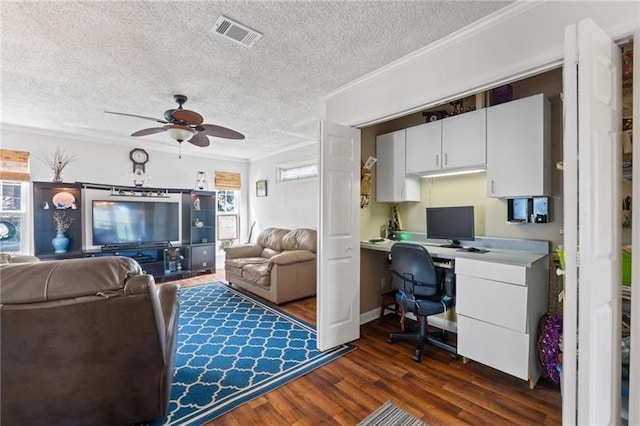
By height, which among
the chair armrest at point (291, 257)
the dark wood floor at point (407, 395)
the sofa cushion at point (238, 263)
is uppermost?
the chair armrest at point (291, 257)

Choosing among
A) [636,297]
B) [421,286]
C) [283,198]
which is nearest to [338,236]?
[421,286]

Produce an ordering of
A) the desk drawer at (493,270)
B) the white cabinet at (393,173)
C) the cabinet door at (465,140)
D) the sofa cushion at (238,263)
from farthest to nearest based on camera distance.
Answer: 1. the sofa cushion at (238,263)
2. the white cabinet at (393,173)
3. the cabinet door at (465,140)
4. the desk drawer at (493,270)

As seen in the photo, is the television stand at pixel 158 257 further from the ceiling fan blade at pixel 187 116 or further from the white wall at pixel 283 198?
the ceiling fan blade at pixel 187 116

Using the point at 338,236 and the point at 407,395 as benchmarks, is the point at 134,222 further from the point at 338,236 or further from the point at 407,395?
the point at 407,395

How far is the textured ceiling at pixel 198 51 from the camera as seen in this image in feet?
5.71

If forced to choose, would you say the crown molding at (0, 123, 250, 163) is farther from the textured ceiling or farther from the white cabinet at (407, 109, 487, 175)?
the white cabinet at (407, 109, 487, 175)

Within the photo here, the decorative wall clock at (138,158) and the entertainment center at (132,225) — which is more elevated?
the decorative wall clock at (138,158)

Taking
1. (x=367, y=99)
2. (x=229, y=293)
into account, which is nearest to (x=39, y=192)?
(x=229, y=293)

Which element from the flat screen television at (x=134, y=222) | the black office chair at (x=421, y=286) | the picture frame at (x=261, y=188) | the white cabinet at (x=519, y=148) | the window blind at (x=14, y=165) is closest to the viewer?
the white cabinet at (x=519, y=148)

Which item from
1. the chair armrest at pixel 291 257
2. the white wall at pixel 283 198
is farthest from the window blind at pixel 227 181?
the chair armrest at pixel 291 257

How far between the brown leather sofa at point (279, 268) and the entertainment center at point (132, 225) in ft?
3.99

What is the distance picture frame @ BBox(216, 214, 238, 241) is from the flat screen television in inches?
42.7

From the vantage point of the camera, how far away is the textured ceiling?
1741 mm

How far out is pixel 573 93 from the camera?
1187mm
